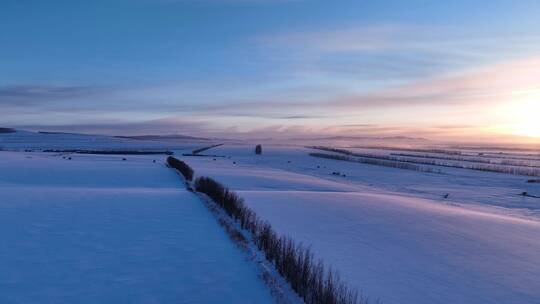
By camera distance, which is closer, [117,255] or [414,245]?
[117,255]

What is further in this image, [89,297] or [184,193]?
[184,193]

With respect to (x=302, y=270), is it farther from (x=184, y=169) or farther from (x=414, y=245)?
(x=184, y=169)

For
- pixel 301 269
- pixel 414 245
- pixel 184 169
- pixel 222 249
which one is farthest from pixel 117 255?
pixel 184 169

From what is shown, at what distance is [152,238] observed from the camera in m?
8.57

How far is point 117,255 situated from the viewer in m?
7.33

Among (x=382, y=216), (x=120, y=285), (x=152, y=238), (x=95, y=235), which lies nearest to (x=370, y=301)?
(x=120, y=285)

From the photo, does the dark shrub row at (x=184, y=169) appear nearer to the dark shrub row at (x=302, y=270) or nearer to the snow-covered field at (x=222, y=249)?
the snow-covered field at (x=222, y=249)

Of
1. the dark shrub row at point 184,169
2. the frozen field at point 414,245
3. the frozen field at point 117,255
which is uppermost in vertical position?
the dark shrub row at point 184,169

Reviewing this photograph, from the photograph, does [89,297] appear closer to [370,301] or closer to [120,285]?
[120,285]

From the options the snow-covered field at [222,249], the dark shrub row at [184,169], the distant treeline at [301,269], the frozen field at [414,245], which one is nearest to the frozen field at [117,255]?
the snow-covered field at [222,249]

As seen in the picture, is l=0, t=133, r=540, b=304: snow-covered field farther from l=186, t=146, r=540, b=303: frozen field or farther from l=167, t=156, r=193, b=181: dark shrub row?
l=167, t=156, r=193, b=181: dark shrub row

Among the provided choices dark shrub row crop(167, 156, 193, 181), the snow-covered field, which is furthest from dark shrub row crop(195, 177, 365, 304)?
dark shrub row crop(167, 156, 193, 181)

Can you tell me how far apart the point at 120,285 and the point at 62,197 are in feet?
29.6

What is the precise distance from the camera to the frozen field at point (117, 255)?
18.6 feet
